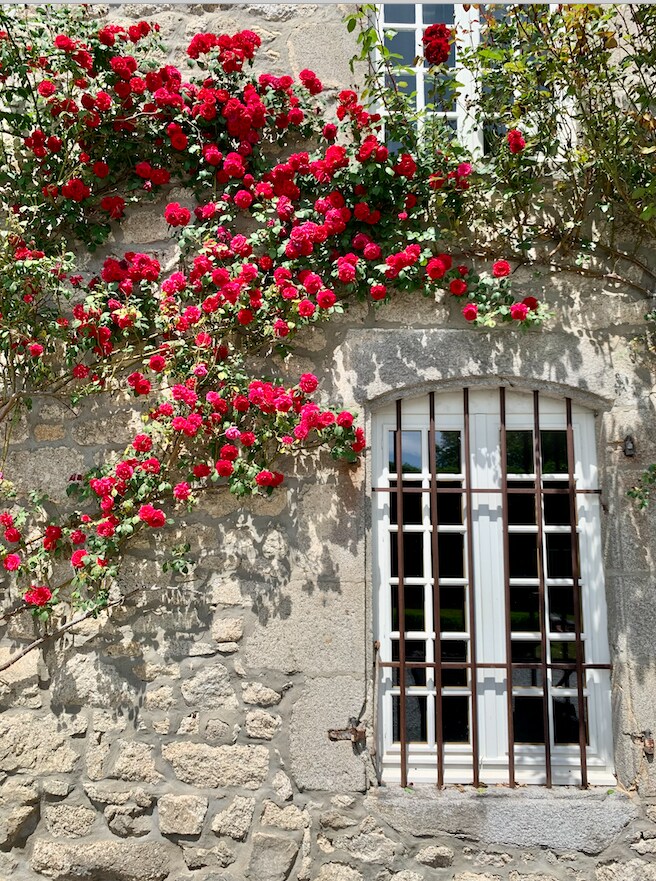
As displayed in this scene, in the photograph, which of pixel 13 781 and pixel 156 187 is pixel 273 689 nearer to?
pixel 13 781

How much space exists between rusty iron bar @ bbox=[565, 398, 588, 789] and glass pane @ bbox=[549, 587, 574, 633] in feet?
0.13

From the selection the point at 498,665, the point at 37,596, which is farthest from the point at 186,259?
the point at 498,665

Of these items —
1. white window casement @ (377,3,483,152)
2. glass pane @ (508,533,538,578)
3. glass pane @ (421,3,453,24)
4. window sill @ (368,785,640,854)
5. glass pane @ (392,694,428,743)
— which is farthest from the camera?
glass pane @ (421,3,453,24)

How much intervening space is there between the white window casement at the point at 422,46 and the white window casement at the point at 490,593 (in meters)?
1.36

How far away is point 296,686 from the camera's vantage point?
128 inches

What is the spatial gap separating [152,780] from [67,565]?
0.99 metres

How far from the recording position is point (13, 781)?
128 inches

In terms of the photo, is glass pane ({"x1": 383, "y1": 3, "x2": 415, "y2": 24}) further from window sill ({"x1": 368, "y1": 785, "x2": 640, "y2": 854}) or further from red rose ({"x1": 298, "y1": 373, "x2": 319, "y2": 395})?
window sill ({"x1": 368, "y1": 785, "x2": 640, "y2": 854})

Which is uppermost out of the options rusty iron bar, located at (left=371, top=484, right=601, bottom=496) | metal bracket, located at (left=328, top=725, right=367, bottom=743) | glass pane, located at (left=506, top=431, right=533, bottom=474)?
glass pane, located at (left=506, top=431, right=533, bottom=474)

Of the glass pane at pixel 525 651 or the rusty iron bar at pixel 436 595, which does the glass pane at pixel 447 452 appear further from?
the glass pane at pixel 525 651

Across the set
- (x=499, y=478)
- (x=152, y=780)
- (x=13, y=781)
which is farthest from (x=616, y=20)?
(x=13, y=781)

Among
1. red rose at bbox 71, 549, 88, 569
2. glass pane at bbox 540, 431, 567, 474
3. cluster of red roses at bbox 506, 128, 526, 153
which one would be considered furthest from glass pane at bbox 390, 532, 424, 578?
cluster of red roses at bbox 506, 128, 526, 153

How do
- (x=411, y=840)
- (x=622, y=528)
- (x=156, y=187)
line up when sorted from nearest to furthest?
(x=411, y=840) < (x=622, y=528) < (x=156, y=187)

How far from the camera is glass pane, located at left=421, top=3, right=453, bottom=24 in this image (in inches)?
157
